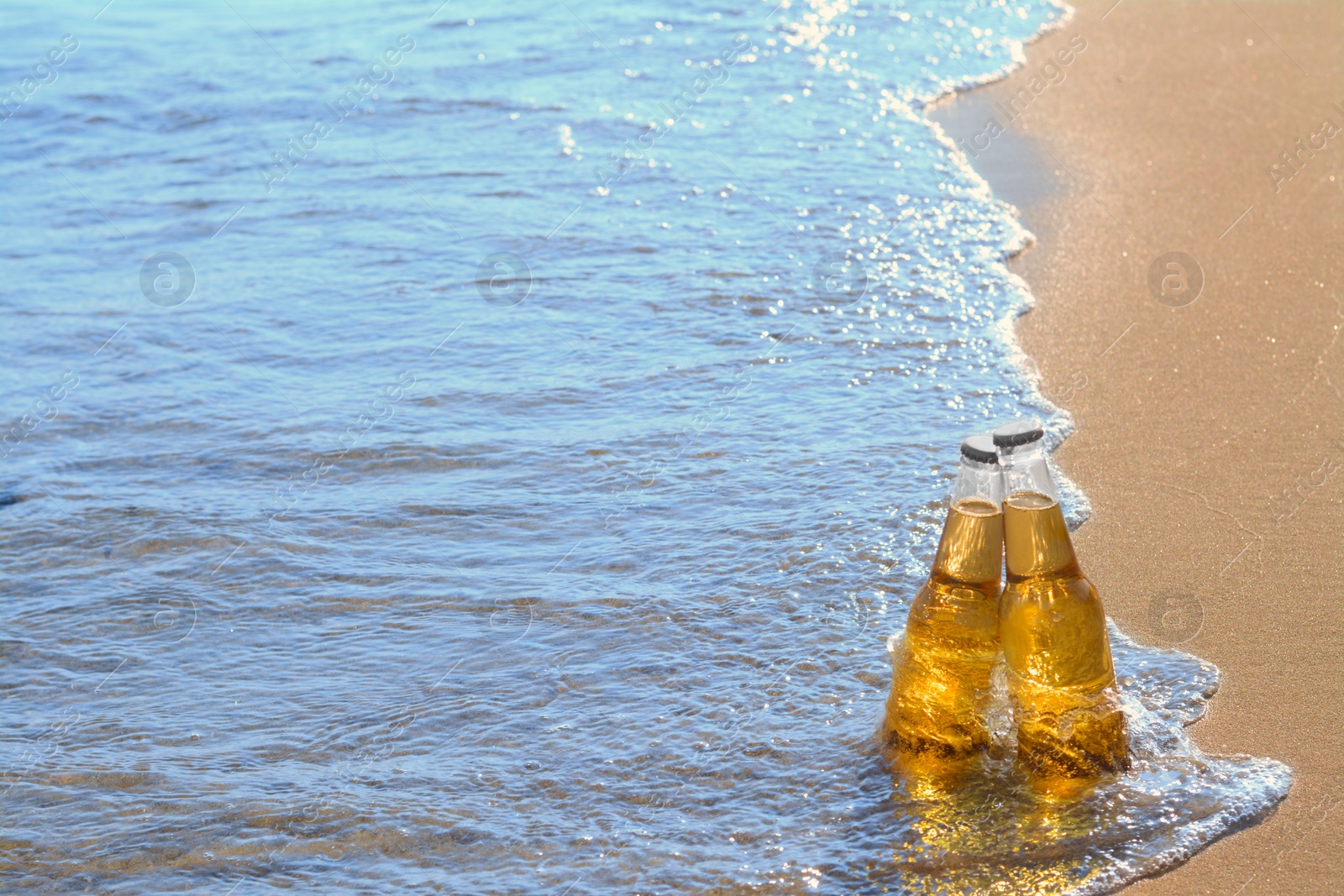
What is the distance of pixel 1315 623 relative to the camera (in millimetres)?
3182

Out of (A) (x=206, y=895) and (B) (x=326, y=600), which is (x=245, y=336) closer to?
(B) (x=326, y=600)

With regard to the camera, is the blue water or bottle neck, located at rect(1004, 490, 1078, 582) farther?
the blue water

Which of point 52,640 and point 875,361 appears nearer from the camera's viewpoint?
point 52,640

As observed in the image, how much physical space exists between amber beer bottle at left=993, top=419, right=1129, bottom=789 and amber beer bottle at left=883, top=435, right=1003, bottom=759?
3 centimetres

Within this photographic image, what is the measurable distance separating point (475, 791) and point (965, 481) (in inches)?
50.1

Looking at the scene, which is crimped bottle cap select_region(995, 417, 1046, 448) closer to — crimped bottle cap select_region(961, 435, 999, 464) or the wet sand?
crimped bottle cap select_region(961, 435, 999, 464)

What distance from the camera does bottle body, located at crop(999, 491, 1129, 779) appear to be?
2430mm

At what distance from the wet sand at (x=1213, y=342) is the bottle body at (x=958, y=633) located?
46 centimetres

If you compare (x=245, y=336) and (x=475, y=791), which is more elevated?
(x=245, y=336)

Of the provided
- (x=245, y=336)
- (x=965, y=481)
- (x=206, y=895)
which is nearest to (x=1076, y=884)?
(x=965, y=481)

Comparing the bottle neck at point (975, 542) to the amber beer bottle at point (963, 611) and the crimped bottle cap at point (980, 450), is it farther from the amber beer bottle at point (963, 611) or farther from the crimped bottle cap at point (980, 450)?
the crimped bottle cap at point (980, 450)

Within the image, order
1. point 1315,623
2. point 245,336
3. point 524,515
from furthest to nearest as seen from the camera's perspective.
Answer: point 245,336 < point 524,515 < point 1315,623

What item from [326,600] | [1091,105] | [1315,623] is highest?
[1091,105]

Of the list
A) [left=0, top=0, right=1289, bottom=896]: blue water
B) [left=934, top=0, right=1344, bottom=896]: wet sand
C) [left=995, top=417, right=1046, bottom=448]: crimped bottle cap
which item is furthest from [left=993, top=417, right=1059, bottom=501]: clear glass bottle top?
[left=934, top=0, right=1344, bottom=896]: wet sand
